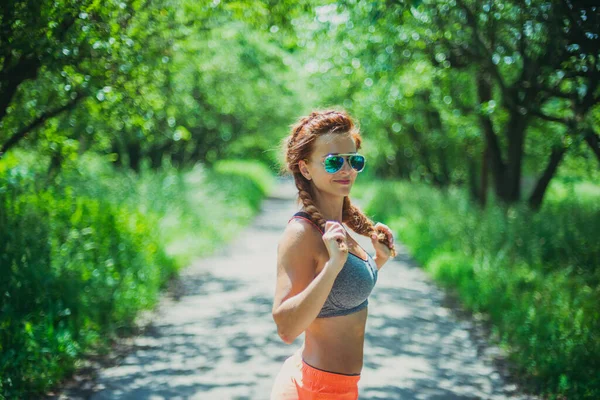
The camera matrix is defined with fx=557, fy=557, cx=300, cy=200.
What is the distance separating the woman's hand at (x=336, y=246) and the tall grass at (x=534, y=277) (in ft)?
11.0

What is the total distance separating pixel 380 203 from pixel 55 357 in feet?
53.2

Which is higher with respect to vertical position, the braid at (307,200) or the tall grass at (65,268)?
the braid at (307,200)

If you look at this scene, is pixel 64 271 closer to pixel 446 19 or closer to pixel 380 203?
pixel 446 19

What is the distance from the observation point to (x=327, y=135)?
91.6 inches

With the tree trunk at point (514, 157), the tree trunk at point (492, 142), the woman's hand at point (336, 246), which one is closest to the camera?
the woman's hand at point (336, 246)

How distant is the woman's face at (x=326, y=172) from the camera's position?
91.1 inches

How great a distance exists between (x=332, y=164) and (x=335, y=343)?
745mm

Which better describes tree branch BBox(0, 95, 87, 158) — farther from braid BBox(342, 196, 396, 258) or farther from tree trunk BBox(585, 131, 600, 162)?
tree trunk BBox(585, 131, 600, 162)

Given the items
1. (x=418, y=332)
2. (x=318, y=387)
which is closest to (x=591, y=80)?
(x=418, y=332)

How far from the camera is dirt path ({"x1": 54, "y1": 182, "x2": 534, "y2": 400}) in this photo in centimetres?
497

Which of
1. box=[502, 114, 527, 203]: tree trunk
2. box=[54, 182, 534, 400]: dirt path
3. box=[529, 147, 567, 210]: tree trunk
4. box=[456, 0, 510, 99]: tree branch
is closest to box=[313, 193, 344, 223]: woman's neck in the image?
box=[54, 182, 534, 400]: dirt path

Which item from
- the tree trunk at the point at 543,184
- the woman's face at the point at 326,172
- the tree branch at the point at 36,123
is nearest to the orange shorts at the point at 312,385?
the woman's face at the point at 326,172

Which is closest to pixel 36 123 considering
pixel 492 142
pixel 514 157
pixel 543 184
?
pixel 514 157

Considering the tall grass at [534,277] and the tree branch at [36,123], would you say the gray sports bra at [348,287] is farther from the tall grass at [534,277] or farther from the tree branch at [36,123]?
the tree branch at [36,123]
